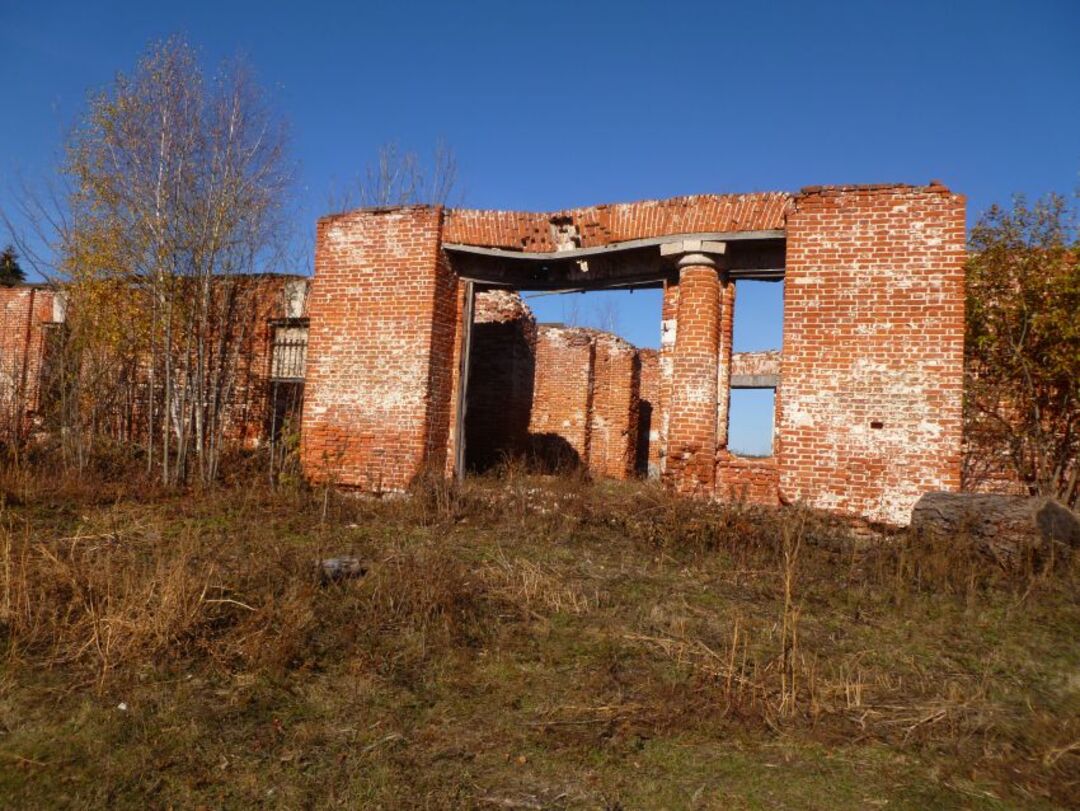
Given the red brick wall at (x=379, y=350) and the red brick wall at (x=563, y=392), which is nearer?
the red brick wall at (x=379, y=350)

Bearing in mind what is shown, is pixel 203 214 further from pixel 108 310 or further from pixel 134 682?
pixel 134 682

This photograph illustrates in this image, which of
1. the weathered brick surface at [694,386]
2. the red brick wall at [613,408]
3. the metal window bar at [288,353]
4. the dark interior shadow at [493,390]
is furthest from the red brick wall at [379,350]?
the red brick wall at [613,408]

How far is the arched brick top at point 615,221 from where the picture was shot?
328 inches

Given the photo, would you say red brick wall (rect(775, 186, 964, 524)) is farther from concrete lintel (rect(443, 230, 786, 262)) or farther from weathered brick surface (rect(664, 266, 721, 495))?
weathered brick surface (rect(664, 266, 721, 495))

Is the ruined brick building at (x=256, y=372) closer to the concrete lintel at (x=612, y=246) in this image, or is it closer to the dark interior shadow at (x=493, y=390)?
the concrete lintel at (x=612, y=246)

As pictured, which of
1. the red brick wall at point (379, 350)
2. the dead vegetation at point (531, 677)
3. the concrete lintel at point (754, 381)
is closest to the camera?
the dead vegetation at point (531, 677)

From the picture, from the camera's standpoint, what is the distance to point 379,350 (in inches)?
375

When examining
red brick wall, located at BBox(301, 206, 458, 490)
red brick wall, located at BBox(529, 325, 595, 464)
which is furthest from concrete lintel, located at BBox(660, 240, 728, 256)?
red brick wall, located at BBox(529, 325, 595, 464)

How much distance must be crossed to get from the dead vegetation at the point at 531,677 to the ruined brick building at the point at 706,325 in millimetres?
1383

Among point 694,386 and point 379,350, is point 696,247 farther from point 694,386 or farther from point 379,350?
point 379,350

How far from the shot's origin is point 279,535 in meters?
7.07

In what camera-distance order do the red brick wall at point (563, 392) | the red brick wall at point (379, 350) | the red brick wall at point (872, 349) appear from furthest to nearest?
the red brick wall at point (563, 392)
the red brick wall at point (379, 350)
the red brick wall at point (872, 349)

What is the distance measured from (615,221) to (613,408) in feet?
30.3

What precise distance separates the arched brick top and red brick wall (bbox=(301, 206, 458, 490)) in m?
0.59
